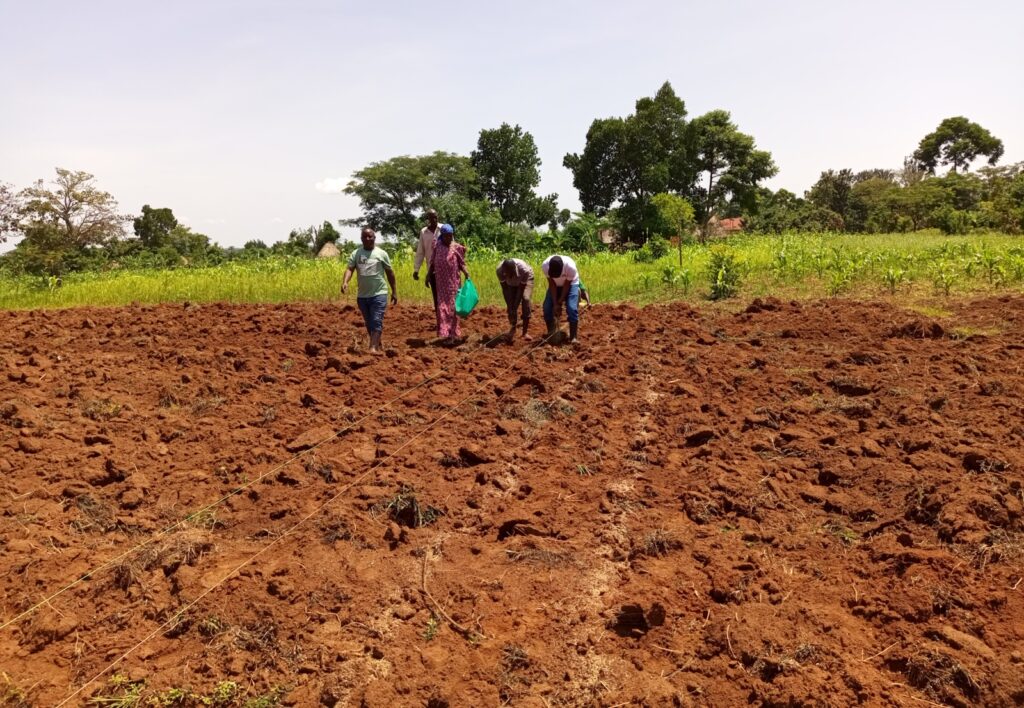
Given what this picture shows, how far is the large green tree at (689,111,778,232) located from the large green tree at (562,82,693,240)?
740 mm

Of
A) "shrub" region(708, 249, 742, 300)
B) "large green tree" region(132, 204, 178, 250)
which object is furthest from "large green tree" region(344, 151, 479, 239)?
"shrub" region(708, 249, 742, 300)

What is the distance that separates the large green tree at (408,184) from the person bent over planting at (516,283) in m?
25.2

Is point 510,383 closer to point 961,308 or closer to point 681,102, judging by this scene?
point 961,308

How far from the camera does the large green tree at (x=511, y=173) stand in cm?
3469

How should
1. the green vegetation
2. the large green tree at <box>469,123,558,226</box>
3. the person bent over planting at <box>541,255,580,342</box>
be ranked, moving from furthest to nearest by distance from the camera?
the large green tree at <box>469,123,558,226</box> → the person bent over planting at <box>541,255,580,342</box> → the green vegetation

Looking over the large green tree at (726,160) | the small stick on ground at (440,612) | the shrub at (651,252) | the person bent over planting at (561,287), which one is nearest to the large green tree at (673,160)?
the large green tree at (726,160)

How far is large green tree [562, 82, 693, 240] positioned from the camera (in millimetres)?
31359

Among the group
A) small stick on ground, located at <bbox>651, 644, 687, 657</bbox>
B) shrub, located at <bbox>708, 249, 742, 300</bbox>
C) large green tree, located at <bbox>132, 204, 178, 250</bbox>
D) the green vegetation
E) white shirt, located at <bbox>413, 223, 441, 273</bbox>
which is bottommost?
small stick on ground, located at <bbox>651, 644, 687, 657</bbox>

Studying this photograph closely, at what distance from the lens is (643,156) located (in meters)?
31.5

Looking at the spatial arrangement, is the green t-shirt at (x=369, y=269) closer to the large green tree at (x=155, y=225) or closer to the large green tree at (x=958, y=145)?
the large green tree at (x=155, y=225)

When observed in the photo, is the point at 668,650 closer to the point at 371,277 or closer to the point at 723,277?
the point at 371,277

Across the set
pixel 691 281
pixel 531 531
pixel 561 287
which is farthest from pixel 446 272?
pixel 691 281

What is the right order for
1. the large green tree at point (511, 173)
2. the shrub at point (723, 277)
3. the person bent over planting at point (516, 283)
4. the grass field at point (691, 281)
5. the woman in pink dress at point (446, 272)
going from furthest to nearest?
1. the large green tree at point (511, 173)
2. the shrub at point (723, 277)
3. the grass field at point (691, 281)
4. the woman in pink dress at point (446, 272)
5. the person bent over planting at point (516, 283)

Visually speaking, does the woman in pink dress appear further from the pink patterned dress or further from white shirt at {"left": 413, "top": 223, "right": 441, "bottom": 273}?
white shirt at {"left": 413, "top": 223, "right": 441, "bottom": 273}
